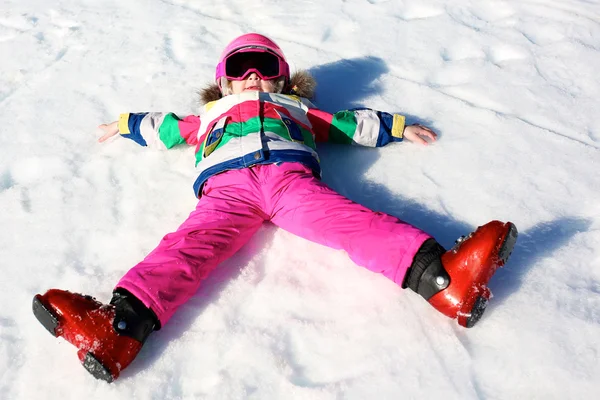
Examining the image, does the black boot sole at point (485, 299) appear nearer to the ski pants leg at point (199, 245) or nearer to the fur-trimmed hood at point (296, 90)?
the ski pants leg at point (199, 245)

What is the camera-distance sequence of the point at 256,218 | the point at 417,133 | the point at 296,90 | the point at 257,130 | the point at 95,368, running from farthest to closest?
the point at 296,90, the point at 417,133, the point at 257,130, the point at 256,218, the point at 95,368

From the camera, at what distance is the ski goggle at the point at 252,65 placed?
252 centimetres

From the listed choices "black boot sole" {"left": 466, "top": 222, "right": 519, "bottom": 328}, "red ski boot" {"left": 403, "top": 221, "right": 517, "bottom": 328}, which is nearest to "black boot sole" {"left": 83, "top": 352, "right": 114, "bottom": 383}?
"red ski boot" {"left": 403, "top": 221, "right": 517, "bottom": 328}

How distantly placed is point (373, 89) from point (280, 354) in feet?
5.47

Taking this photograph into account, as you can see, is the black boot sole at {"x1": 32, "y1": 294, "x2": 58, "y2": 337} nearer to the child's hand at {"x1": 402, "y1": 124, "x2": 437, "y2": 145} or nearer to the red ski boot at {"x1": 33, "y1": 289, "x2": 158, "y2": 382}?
the red ski boot at {"x1": 33, "y1": 289, "x2": 158, "y2": 382}

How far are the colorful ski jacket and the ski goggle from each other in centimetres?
16

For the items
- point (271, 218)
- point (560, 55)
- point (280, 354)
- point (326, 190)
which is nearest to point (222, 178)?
point (271, 218)

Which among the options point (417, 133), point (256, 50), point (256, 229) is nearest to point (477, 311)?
point (256, 229)

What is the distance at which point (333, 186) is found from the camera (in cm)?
231

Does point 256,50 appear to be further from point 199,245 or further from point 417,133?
point 199,245

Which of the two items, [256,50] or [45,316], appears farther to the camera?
[256,50]

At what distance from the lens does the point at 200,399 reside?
1.55 m

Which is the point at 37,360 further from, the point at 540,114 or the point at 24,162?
the point at 540,114

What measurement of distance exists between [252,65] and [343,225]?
3.55ft
